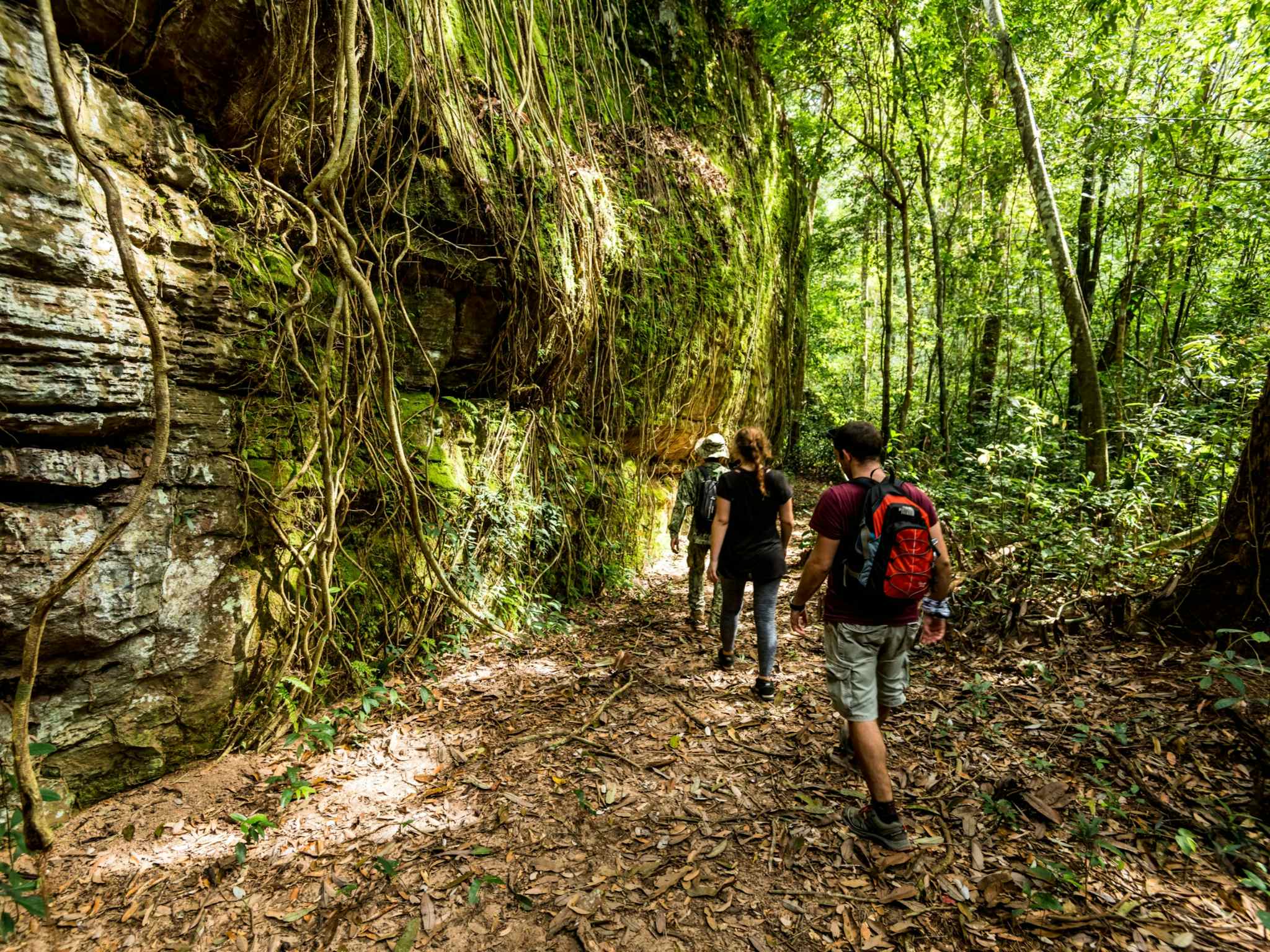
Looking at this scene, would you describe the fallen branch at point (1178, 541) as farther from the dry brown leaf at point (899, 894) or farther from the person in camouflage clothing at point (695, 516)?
the dry brown leaf at point (899, 894)

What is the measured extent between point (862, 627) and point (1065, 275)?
512 centimetres

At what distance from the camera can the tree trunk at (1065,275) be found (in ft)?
17.6

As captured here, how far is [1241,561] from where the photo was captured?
3215 millimetres

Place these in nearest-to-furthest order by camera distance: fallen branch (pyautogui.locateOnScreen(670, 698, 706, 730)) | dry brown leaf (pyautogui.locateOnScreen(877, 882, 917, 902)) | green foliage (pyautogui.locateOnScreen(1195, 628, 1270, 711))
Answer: dry brown leaf (pyautogui.locateOnScreen(877, 882, 917, 902)) < green foliage (pyautogui.locateOnScreen(1195, 628, 1270, 711)) < fallen branch (pyautogui.locateOnScreen(670, 698, 706, 730))

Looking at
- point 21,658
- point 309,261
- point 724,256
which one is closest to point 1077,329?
point 724,256

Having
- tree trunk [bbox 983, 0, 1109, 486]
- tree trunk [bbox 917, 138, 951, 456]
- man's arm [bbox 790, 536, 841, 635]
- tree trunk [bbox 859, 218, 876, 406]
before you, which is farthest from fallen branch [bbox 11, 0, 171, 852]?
tree trunk [bbox 859, 218, 876, 406]

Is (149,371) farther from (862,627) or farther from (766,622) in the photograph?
(766,622)

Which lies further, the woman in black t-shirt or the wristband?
the woman in black t-shirt

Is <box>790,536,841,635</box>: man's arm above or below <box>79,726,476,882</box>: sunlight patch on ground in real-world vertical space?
above

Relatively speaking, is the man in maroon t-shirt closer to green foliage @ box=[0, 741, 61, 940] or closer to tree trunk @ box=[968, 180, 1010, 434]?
green foliage @ box=[0, 741, 61, 940]

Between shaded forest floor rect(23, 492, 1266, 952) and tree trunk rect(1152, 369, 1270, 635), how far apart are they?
12.4 inches

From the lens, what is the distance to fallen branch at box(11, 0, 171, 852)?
6.40ft

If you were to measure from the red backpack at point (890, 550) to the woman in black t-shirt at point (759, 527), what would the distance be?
4.21 feet

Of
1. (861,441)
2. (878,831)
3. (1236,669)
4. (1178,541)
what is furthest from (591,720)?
(1178,541)
